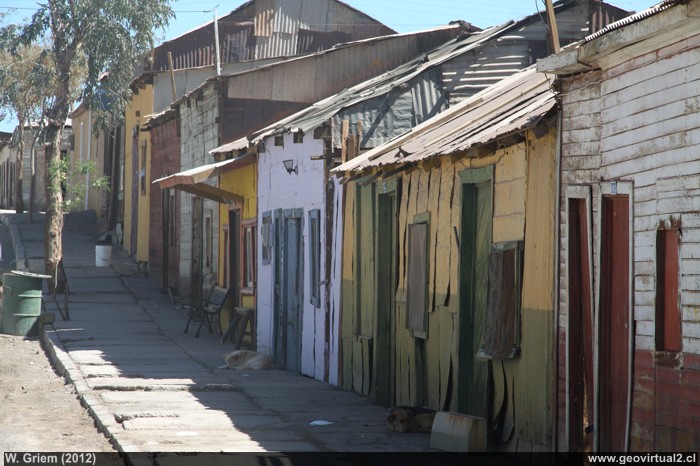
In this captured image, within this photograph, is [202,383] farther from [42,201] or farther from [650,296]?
[42,201]

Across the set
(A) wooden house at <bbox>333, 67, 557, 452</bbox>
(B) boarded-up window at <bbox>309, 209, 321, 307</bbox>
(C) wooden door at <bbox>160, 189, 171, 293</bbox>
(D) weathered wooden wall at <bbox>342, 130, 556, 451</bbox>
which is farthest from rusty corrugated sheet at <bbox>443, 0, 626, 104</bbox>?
(C) wooden door at <bbox>160, 189, 171, 293</bbox>

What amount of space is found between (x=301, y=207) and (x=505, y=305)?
678 cm

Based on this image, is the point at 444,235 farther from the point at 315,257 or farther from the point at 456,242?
the point at 315,257

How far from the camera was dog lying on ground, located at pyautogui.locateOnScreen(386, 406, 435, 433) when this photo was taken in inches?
411

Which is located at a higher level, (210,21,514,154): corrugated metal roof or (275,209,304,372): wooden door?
(210,21,514,154): corrugated metal roof

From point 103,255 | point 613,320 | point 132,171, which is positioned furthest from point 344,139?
point 132,171

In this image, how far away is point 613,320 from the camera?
26.0 ft

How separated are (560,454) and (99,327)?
45.0ft

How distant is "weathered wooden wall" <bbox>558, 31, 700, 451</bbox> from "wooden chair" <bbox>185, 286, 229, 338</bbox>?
12.4 m

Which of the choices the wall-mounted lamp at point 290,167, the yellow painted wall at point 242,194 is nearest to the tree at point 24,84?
the yellow painted wall at point 242,194

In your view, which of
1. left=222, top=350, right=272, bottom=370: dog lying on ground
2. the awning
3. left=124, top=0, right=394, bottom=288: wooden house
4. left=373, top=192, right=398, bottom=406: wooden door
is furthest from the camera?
left=124, top=0, right=394, bottom=288: wooden house

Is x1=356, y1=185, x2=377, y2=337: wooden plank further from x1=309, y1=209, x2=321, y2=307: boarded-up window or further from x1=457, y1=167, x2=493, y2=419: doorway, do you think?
x1=457, y1=167, x2=493, y2=419: doorway

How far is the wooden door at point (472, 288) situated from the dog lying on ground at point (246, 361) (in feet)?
20.0

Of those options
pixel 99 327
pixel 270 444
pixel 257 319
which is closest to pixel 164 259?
pixel 99 327
